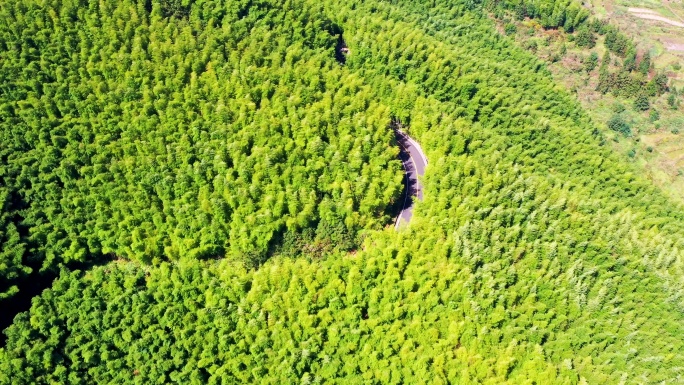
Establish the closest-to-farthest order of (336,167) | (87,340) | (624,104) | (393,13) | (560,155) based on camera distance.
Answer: (87,340) < (336,167) < (560,155) < (393,13) < (624,104)

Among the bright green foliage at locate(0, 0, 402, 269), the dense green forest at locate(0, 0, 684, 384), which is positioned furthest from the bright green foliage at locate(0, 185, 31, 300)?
the bright green foliage at locate(0, 0, 402, 269)

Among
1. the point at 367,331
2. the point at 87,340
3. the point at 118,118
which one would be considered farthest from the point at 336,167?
the point at 87,340

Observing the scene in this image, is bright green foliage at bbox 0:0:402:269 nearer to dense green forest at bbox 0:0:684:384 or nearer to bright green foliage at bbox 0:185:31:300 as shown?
dense green forest at bbox 0:0:684:384

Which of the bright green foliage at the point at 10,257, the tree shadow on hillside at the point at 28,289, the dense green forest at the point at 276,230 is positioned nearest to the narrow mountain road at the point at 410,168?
the dense green forest at the point at 276,230

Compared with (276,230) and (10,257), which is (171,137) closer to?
(276,230)

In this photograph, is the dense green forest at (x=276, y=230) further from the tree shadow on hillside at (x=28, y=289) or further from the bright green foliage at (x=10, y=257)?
the tree shadow on hillside at (x=28, y=289)

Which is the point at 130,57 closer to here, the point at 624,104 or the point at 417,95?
the point at 417,95
